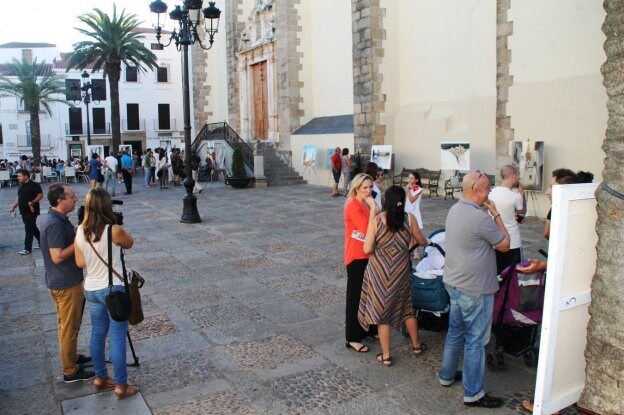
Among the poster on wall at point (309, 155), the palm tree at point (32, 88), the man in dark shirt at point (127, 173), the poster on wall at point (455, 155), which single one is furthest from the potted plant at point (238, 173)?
the palm tree at point (32, 88)

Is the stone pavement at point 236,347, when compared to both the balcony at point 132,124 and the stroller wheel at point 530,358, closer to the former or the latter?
the stroller wheel at point 530,358

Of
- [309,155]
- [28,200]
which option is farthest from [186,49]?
[309,155]

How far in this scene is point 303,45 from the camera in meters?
22.5

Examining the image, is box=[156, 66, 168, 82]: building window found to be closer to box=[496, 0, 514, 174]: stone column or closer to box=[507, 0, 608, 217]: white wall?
box=[496, 0, 514, 174]: stone column

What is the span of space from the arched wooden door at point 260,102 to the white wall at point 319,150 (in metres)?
3.30

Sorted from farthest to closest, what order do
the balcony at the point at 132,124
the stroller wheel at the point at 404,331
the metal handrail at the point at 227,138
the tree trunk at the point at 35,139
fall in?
the balcony at the point at 132,124, the tree trunk at the point at 35,139, the metal handrail at the point at 227,138, the stroller wheel at the point at 404,331

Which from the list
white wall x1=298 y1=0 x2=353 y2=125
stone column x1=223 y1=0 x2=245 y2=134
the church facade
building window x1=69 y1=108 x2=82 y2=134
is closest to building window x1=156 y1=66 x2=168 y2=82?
building window x1=69 y1=108 x2=82 y2=134

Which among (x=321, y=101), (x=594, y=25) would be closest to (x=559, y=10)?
(x=594, y=25)

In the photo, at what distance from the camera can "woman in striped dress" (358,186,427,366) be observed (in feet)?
15.0

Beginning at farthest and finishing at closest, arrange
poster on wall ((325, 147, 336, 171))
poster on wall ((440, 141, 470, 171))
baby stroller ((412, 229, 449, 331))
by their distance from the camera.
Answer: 1. poster on wall ((325, 147, 336, 171))
2. poster on wall ((440, 141, 470, 171))
3. baby stroller ((412, 229, 449, 331))

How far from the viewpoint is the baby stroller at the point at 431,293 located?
4.85m

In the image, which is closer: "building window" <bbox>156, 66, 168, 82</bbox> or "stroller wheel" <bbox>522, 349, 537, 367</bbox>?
"stroller wheel" <bbox>522, 349, 537, 367</bbox>

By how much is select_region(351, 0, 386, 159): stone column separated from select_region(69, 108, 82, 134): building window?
35.8 m

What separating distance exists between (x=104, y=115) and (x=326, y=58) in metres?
32.2
